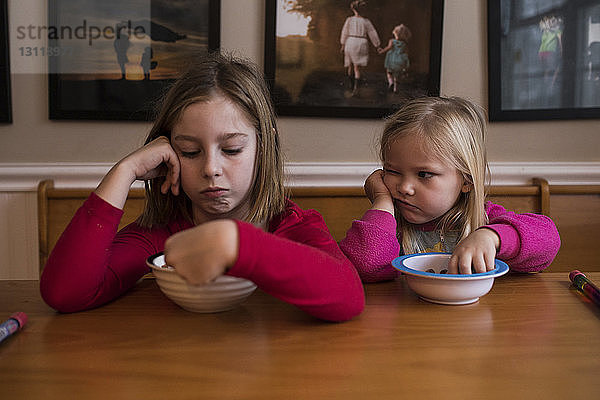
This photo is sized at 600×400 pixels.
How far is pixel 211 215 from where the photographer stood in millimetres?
1064

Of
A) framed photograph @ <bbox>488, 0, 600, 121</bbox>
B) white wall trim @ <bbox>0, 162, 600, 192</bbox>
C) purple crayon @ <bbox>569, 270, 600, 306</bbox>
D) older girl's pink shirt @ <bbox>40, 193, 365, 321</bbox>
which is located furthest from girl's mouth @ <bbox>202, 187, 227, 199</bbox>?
framed photograph @ <bbox>488, 0, 600, 121</bbox>

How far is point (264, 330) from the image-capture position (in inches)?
28.3

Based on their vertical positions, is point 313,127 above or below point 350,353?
above

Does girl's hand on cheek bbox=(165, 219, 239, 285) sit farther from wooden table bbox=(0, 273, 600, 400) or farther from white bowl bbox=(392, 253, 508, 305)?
white bowl bbox=(392, 253, 508, 305)

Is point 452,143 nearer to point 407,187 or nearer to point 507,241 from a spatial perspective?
point 407,187

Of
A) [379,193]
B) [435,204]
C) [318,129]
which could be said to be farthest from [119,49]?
[435,204]

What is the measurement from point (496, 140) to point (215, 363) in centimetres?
159

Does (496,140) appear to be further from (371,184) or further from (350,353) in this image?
(350,353)

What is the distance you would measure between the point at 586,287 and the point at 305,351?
528 mm

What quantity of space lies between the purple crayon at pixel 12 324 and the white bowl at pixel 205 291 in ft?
0.61

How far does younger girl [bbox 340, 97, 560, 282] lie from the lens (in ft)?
3.28

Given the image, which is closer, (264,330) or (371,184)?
(264,330)

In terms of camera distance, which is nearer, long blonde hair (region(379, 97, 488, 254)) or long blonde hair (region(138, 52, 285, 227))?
long blonde hair (region(138, 52, 285, 227))

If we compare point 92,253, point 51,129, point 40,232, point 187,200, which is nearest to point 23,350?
point 92,253
